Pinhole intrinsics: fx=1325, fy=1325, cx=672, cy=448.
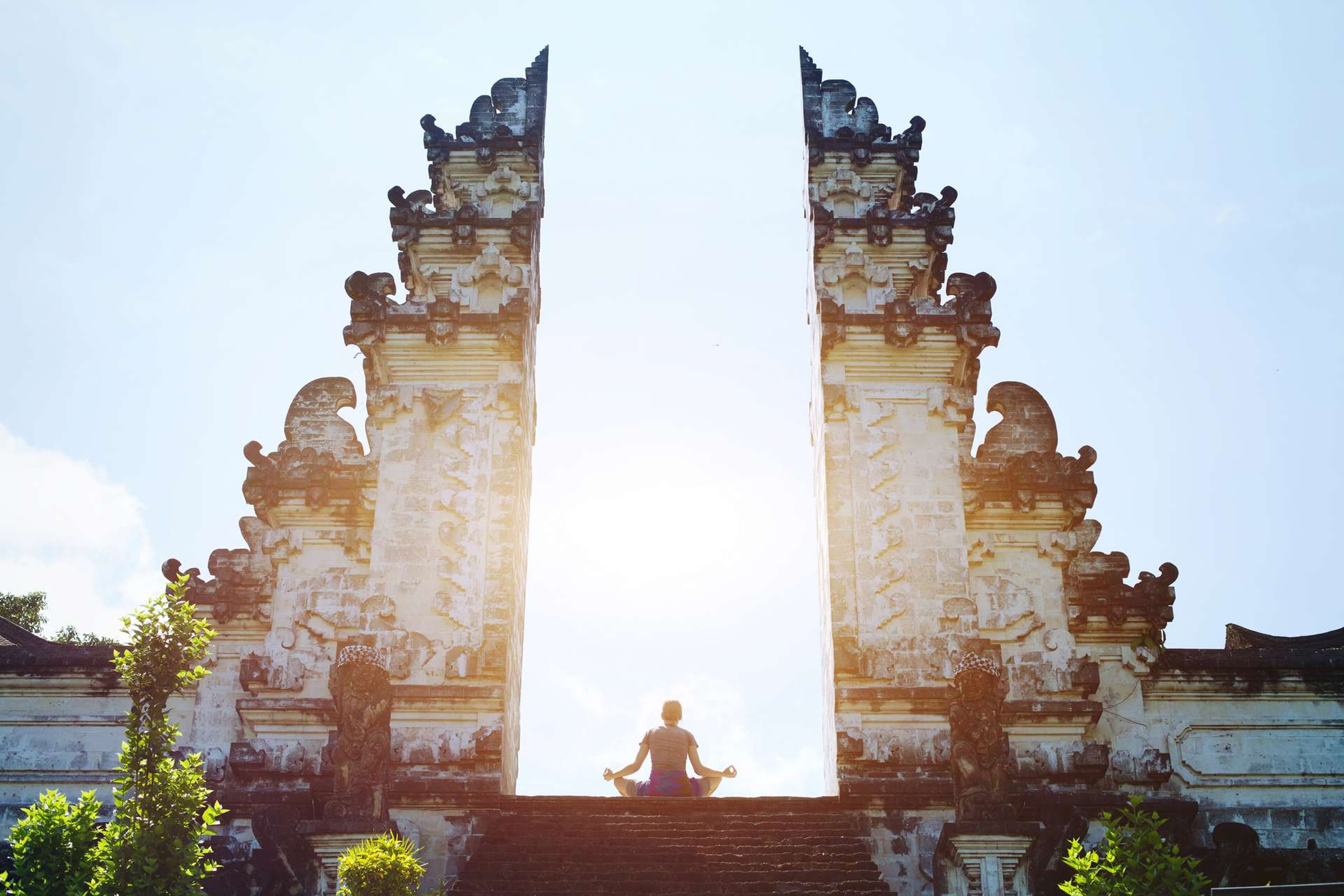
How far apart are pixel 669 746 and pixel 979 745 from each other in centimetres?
331

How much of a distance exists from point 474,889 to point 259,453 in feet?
21.8

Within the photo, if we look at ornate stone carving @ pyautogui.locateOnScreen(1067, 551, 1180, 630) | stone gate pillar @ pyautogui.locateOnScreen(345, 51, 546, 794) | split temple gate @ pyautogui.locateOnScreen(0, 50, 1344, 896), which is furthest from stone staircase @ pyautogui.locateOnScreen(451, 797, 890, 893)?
ornate stone carving @ pyautogui.locateOnScreen(1067, 551, 1180, 630)

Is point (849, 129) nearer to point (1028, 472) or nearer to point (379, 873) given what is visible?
point (1028, 472)

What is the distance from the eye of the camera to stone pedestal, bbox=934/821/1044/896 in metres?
11.9

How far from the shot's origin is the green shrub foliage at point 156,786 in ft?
32.4

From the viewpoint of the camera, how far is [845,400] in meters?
16.5

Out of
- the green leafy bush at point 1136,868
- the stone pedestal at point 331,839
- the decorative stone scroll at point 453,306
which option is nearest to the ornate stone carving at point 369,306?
the decorative stone scroll at point 453,306

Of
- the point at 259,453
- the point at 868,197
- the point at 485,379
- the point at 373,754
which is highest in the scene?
the point at 868,197

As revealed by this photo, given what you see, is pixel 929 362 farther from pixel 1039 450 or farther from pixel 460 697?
pixel 460 697

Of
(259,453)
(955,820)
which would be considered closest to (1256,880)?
(955,820)

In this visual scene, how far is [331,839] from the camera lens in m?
12.0

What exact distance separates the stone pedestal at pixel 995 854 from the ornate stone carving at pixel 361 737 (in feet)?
17.6

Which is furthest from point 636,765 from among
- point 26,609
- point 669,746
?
point 26,609

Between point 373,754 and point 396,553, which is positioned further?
point 396,553
